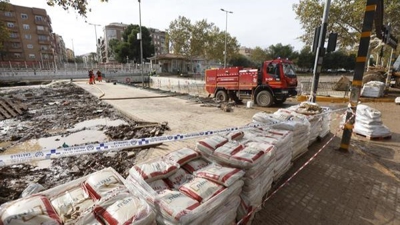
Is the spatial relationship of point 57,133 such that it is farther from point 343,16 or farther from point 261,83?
point 343,16

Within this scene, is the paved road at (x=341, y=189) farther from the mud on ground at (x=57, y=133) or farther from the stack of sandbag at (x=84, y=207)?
the stack of sandbag at (x=84, y=207)

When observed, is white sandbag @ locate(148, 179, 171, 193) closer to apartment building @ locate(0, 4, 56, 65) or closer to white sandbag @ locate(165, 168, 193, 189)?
white sandbag @ locate(165, 168, 193, 189)

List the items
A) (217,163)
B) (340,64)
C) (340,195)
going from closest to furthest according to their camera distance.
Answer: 1. (217,163)
2. (340,195)
3. (340,64)

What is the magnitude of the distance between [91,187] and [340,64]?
241ft

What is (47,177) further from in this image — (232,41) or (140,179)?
(232,41)

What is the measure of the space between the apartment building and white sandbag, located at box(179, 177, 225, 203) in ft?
194

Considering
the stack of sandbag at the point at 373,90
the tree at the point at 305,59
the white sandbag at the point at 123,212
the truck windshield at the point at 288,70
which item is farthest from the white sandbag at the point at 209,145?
the tree at the point at 305,59

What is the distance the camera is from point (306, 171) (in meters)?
4.04

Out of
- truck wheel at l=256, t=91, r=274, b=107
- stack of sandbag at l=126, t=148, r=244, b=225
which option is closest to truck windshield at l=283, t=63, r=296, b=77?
truck wheel at l=256, t=91, r=274, b=107

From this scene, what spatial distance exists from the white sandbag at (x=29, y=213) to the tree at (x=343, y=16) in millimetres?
22786

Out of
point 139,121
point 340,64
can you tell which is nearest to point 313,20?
point 139,121

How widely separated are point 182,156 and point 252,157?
88 cm

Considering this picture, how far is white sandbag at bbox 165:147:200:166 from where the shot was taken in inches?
96.4

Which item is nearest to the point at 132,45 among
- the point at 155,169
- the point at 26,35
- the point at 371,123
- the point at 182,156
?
the point at 26,35
